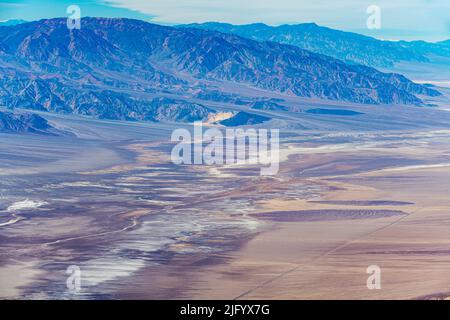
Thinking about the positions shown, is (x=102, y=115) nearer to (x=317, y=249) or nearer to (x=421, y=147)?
(x=421, y=147)

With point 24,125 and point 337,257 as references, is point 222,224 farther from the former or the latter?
point 24,125

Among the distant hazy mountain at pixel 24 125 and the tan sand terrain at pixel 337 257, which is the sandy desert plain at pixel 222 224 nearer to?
the tan sand terrain at pixel 337 257

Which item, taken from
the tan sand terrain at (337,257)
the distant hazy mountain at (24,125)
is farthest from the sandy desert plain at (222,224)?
the distant hazy mountain at (24,125)

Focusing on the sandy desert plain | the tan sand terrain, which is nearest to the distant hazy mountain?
the sandy desert plain

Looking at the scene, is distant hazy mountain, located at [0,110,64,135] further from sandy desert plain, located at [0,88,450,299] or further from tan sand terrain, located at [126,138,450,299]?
tan sand terrain, located at [126,138,450,299]

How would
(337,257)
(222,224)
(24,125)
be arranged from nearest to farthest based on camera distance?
(337,257) < (222,224) < (24,125)

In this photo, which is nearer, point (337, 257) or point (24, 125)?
point (337, 257)

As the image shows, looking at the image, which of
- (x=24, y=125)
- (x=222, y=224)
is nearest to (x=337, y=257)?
(x=222, y=224)
